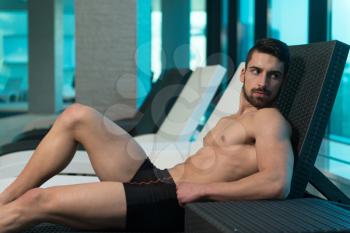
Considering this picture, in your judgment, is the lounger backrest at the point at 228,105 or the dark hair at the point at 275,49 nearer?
the dark hair at the point at 275,49

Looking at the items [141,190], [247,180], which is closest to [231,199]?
[247,180]

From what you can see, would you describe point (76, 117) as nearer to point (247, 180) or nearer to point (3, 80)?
point (247, 180)

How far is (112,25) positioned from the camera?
5230mm

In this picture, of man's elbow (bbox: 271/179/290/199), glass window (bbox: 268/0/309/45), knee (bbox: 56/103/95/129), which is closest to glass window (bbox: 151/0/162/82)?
glass window (bbox: 268/0/309/45)

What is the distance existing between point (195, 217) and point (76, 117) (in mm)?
770

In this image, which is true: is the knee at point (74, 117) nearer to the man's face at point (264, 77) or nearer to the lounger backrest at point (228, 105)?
the man's face at point (264, 77)

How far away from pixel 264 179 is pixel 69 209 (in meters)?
0.65

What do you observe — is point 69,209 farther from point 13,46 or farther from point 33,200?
point 13,46

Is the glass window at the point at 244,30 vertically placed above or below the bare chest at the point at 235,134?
above

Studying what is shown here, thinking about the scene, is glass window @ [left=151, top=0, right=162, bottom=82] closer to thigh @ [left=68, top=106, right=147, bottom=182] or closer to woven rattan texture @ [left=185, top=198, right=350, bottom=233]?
thigh @ [left=68, top=106, right=147, bottom=182]

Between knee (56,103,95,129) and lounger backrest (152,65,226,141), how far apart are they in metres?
1.73

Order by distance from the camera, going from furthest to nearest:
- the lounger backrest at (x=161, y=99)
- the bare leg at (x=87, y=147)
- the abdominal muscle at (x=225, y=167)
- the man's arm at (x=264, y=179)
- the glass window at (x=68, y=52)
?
the glass window at (x=68, y=52)
the lounger backrest at (x=161, y=99)
the bare leg at (x=87, y=147)
the abdominal muscle at (x=225, y=167)
the man's arm at (x=264, y=179)

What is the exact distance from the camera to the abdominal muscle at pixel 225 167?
188cm

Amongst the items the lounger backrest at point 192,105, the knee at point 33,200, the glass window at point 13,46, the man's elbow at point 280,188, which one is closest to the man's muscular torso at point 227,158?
the man's elbow at point 280,188
